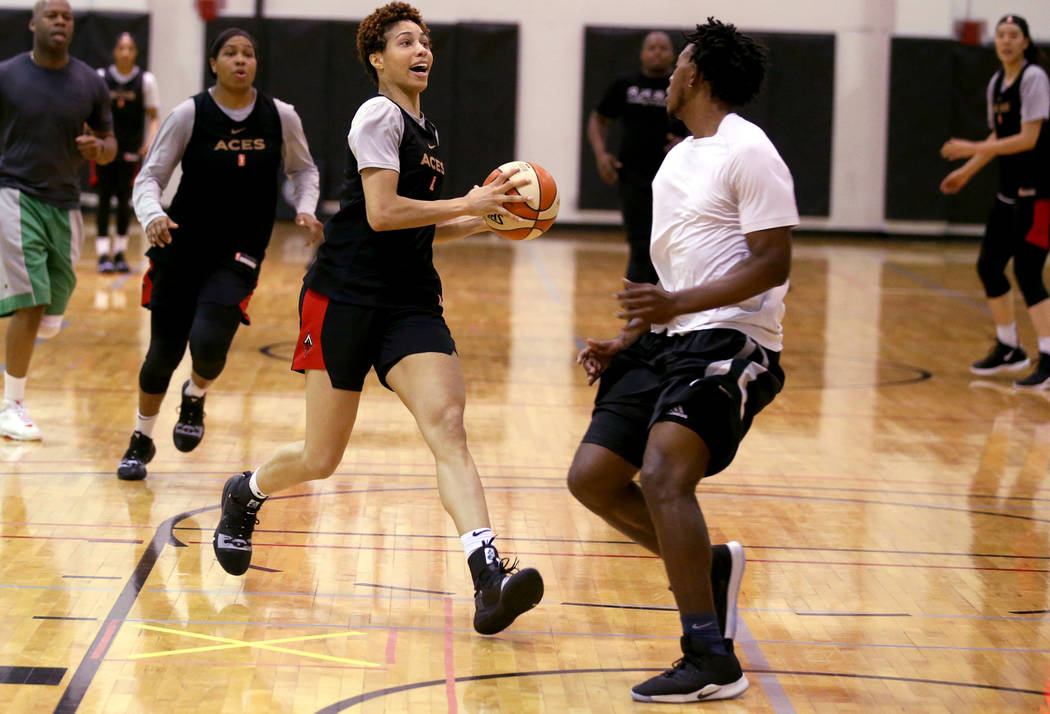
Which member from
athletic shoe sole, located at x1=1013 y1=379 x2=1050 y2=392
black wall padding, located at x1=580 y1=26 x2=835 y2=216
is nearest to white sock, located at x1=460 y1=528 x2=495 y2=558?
athletic shoe sole, located at x1=1013 y1=379 x2=1050 y2=392

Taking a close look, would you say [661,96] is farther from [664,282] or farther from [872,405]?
[664,282]

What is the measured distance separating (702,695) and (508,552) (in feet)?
4.57

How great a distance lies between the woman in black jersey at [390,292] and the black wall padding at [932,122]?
15.2 m

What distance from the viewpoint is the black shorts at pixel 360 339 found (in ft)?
12.9

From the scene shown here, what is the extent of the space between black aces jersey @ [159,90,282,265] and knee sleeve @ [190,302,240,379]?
232 millimetres

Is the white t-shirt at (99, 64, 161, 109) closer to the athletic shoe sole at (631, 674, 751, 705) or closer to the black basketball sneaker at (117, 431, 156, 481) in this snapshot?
the black basketball sneaker at (117, 431, 156, 481)

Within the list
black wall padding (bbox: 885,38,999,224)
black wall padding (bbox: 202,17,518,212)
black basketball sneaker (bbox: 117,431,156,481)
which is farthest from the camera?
black wall padding (bbox: 885,38,999,224)

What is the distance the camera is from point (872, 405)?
25.2 feet

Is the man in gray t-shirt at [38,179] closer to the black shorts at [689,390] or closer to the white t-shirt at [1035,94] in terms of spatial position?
the black shorts at [689,390]

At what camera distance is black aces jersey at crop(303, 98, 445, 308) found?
156 inches

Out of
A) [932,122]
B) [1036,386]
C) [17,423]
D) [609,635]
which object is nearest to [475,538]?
[609,635]

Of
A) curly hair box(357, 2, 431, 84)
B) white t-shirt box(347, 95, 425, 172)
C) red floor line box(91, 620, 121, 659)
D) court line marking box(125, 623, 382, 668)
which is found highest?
curly hair box(357, 2, 431, 84)

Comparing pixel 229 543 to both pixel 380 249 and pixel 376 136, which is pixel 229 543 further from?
pixel 376 136

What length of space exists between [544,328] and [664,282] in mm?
6438
